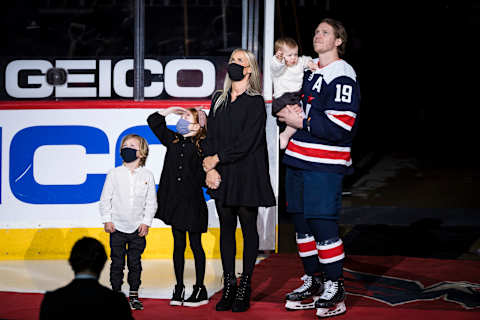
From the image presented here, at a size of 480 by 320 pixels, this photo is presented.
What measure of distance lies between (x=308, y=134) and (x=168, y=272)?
6.54 feet

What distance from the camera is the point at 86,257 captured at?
325 centimetres

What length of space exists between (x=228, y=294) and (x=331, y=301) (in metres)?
0.70

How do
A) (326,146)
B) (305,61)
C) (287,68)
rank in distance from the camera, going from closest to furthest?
(326,146) → (305,61) → (287,68)

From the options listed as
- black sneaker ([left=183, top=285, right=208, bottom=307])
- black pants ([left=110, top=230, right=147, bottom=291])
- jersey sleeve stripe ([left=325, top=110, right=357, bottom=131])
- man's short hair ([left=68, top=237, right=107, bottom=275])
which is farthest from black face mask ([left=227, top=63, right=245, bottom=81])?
man's short hair ([left=68, top=237, right=107, bottom=275])

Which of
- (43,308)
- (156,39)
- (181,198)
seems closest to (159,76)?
(181,198)

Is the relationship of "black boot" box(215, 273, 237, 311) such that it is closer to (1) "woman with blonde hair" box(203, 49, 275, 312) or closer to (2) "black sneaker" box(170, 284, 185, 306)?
(1) "woman with blonde hair" box(203, 49, 275, 312)

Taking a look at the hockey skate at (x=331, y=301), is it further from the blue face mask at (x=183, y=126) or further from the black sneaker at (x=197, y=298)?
the blue face mask at (x=183, y=126)

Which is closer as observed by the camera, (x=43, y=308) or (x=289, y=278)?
(x=43, y=308)

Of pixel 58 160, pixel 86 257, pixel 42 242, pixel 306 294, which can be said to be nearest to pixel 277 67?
pixel 306 294

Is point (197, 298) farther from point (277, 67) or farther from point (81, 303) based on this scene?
point (81, 303)

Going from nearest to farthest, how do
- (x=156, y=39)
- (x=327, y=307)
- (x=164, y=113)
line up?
(x=327, y=307), (x=164, y=113), (x=156, y=39)

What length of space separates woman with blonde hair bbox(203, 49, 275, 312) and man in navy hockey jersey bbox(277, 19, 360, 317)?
21cm

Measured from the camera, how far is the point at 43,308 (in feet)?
10.4

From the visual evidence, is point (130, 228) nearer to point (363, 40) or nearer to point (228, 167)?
point (228, 167)
